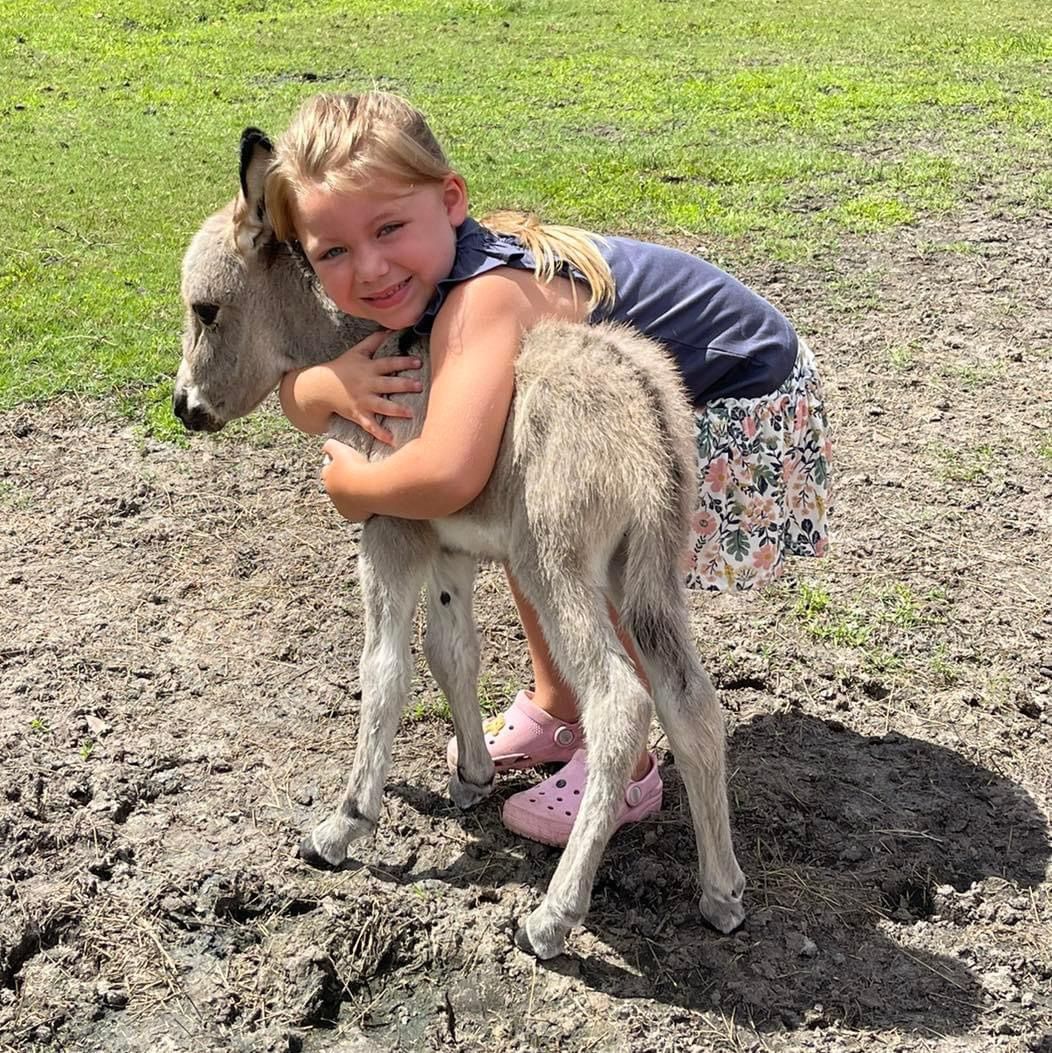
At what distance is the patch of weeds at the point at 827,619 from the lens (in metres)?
4.34

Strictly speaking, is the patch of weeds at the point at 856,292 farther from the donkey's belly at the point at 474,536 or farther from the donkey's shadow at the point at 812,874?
the donkey's belly at the point at 474,536

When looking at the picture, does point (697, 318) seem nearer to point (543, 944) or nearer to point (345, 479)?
point (345, 479)

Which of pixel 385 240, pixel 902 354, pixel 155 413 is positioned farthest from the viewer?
pixel 902 354

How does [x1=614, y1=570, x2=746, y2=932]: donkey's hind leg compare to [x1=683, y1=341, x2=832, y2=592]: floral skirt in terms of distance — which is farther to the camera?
[x1=683, y1=341, x2=832, y2=592]: floral skirt

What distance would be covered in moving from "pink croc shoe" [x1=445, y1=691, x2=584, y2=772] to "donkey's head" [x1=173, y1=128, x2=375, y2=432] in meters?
1.22

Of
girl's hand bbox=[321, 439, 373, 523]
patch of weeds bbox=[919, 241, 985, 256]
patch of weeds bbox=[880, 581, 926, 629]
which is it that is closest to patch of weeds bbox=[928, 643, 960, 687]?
patch of weeds bbox=[880, 581, 926, 629]

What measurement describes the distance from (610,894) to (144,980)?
1.18 meters

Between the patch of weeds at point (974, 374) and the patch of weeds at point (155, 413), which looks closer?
the patch of weeds at point (155, 413)

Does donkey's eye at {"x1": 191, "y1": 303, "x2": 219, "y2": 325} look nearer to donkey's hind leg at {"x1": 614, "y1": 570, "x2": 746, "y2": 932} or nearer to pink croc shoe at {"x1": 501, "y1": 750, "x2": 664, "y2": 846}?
donkey's hind leg at {"x1": 614, "y1": 570, "x2": 746, "y2": 932}

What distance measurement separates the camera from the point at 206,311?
144 inches

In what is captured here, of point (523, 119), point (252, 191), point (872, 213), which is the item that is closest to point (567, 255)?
point (252, 191)

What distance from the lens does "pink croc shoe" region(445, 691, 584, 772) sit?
3797 mm

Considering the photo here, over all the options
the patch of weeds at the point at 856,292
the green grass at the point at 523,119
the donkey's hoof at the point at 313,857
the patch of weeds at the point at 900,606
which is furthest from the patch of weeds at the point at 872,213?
the donkey's hoof at the point at 313,857

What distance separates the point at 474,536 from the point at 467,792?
857mm
